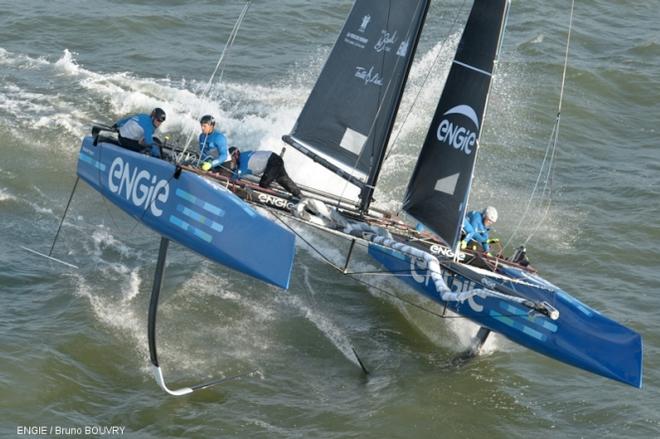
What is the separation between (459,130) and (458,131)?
2 cm

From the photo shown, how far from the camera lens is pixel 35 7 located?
22.4 meters

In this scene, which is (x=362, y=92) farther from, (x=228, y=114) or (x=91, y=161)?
(x=228, y=114)

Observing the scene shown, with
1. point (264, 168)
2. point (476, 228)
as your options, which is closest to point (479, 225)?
point (476, 228)

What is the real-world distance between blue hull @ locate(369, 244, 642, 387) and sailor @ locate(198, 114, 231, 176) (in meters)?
2.74

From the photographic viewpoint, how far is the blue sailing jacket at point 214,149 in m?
11.7

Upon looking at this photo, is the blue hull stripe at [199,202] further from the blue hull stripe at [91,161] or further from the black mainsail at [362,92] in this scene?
the black mainsail at [362,92]

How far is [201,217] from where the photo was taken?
10477 mm

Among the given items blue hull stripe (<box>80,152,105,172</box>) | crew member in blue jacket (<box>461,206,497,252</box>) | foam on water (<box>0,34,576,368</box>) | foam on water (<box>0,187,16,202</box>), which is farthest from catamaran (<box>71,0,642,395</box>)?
foam on water (<box>0,187,16,202</box>)

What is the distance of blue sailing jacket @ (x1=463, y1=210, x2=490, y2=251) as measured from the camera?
473 inches

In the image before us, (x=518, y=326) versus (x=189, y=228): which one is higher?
(x=189, y=228)

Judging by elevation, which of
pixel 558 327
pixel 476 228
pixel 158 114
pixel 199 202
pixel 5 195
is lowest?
pixel 5 195

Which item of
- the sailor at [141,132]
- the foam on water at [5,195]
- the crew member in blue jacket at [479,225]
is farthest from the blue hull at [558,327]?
the foam on water at [5,195]

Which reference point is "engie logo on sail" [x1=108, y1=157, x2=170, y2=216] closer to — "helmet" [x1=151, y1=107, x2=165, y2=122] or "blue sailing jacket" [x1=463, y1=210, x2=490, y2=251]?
"helmet" [x1=151, y1=107, x2=165, y2=122]

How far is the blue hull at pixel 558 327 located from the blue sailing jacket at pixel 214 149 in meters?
2.78
